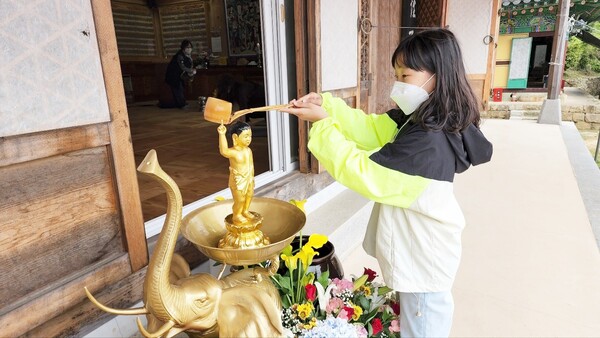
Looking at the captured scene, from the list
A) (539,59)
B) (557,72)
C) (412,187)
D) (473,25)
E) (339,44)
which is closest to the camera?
(412,187)

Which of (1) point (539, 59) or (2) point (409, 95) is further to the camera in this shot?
(1) point (539, 59)

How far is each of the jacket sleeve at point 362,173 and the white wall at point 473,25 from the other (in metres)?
7.70

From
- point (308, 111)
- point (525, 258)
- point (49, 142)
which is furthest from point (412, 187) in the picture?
point (525, 258)

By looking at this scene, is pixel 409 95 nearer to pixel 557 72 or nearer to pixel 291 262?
pixel 291 262

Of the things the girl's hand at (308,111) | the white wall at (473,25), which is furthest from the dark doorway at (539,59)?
the girl's hand at (308,111)

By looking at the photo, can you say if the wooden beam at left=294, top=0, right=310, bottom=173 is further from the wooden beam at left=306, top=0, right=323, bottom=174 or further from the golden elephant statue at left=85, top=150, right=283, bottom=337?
the golden elephant statue at left=85, top=150, right=283, bottom=337

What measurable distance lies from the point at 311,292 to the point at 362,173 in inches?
21.3

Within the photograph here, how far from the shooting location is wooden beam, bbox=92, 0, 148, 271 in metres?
1.45

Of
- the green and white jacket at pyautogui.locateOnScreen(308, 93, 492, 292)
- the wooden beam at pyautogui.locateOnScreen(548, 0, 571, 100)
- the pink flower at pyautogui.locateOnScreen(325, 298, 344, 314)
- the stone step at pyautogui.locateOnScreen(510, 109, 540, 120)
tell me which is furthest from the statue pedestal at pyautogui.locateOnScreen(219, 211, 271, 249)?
the stone step at pyautogui.locateOnScreen(510, 109, 540, 120)

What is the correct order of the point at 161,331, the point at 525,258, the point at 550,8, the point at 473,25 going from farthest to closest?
the point at 550,8 < the point at 473,25 < the point at 525,258 < the point at 161,331

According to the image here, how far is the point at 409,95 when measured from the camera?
4.64ft

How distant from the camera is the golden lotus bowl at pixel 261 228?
1.22m

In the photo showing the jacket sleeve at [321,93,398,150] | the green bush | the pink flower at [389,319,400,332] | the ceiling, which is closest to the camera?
the pink flower at [389,319,400,332]

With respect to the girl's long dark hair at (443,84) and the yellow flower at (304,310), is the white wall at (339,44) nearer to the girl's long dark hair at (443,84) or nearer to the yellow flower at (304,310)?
the girl's long dark hair at (443,84)
